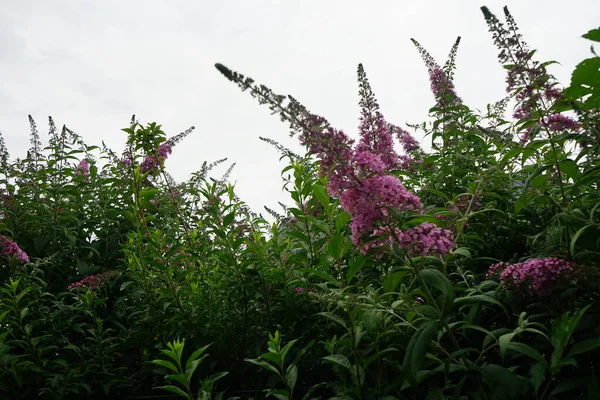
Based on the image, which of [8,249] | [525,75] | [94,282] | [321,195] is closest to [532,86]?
[525,75]

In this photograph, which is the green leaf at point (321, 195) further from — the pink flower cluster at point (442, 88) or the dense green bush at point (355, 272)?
the pink flower cluster at point (442, 88)

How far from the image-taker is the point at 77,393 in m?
3.00

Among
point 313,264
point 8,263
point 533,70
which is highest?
point 8,263

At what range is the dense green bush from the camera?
2.05 metres

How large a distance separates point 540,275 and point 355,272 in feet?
2.43

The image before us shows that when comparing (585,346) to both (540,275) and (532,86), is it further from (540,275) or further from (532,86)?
(532,86)

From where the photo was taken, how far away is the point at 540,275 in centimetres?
202

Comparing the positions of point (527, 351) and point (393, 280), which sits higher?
point (393, 280)

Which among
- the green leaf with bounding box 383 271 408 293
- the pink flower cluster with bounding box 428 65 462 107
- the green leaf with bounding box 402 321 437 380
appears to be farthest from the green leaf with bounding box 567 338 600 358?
the pink flower cluster with bounding box 428 65 462 107

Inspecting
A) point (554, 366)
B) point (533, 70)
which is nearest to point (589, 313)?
point (554, 366)

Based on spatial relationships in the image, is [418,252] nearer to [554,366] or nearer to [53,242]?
[554,366]

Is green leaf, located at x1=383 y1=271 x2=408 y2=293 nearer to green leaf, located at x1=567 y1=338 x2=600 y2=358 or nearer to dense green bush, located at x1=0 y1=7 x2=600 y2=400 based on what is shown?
dense green bush, located at x1=0 y1=7 x2=600 y2=400

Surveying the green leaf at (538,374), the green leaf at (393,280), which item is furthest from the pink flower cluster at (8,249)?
the green leaf at (538,374)

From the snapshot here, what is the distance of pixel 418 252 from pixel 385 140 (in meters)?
0.99
